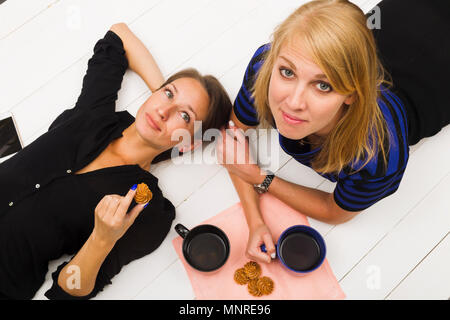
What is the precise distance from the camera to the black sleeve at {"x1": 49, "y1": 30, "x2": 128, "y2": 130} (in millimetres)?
1351

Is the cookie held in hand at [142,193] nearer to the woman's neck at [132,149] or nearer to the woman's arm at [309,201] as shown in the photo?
the woman's neck at [132,149]

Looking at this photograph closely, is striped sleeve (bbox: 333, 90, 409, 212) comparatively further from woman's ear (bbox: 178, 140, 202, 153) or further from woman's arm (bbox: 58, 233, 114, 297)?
woman's arm (bbox: 58, 233, 114, 297)

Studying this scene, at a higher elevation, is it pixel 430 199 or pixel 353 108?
pixel 353 108

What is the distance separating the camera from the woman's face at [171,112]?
122 cm

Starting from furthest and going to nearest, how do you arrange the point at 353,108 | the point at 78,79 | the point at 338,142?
1. the point at 78,79
2. the point at 338,142
3. the point at 353,108

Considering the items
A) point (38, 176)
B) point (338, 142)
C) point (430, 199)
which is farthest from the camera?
point (430, 199)

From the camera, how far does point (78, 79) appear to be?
1.56m

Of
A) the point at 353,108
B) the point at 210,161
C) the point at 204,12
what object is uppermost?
the point at 204,12

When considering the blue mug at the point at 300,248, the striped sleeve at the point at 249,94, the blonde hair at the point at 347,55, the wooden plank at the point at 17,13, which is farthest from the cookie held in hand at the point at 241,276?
the wooden plank at the point at 17,13

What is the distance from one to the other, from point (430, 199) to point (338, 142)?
2.35 feet

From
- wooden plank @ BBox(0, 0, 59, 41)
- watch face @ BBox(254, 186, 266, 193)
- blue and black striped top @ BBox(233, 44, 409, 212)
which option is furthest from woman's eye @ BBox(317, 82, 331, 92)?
wooden plank @ BBox(0, 0, 59, 41)
